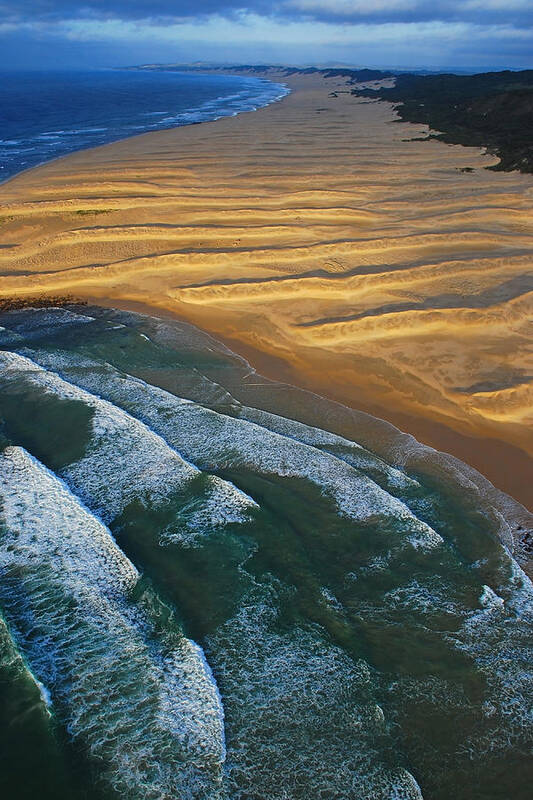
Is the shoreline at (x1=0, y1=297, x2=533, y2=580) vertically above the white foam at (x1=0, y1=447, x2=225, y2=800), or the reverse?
the shoreline at (x1=0, y1=297, x2=533, y2=580)

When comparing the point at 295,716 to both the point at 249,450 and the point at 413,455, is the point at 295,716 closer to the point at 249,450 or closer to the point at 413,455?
the point at 249,450

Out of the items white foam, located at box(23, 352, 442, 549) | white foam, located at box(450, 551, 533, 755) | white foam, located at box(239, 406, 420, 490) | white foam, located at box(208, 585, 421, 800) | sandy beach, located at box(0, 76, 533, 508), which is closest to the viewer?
white foam, located at box(208, 585, 421, 800)

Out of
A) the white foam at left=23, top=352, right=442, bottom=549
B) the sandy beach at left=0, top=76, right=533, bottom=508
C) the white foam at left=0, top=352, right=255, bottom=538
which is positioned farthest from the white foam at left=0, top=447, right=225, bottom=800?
the sandy beach at left=0, top=76, right=533, bottom=508

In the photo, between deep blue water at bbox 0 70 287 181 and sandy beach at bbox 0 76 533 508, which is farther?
deep blue water at bbox 0 70 287 181

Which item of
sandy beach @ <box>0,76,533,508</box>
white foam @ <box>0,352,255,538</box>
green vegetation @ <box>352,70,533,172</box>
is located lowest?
white foam @ <box>0,352,255,538</box>

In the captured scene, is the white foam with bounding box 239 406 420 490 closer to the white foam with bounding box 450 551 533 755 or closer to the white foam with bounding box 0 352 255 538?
the white foam with bounding box 0 352 255 538

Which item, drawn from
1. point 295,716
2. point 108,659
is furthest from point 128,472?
point 295,716
